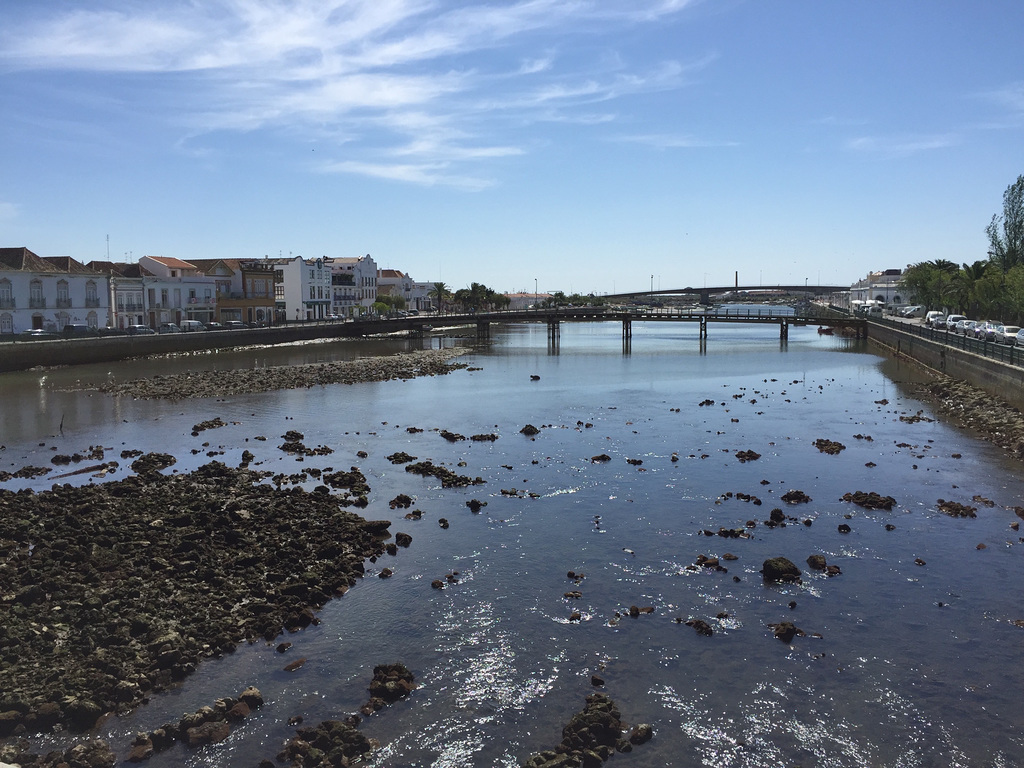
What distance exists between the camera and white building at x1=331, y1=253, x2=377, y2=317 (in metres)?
132

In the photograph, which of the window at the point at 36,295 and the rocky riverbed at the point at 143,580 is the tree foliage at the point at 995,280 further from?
the window at the point at 36,295

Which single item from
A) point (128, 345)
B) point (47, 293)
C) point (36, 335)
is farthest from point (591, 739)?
point (47, 293)

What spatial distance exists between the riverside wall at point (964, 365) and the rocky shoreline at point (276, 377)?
1494 inches

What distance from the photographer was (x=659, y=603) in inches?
653

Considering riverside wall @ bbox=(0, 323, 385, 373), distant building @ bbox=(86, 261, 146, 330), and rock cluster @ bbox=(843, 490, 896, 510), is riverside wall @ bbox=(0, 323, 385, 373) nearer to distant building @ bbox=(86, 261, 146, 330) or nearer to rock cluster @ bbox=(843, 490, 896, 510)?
distant building @ bbox=(86, 261, 146, 330)

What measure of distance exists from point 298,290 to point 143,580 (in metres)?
102

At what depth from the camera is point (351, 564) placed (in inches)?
730

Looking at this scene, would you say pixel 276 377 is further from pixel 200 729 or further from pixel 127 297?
pixel 200 729

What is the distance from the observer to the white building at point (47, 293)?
224 feet

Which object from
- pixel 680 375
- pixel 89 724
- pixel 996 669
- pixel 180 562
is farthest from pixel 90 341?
pixel 996 669

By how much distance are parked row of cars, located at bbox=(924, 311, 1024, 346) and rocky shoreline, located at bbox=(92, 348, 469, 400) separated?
1586 inches

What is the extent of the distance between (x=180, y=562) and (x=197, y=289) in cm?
8816

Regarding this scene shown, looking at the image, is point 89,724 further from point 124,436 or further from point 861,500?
point 124,436

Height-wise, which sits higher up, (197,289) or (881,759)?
(197,289)
